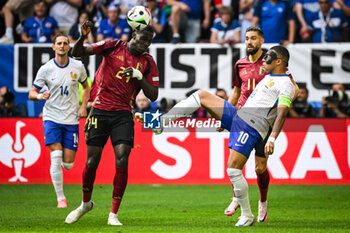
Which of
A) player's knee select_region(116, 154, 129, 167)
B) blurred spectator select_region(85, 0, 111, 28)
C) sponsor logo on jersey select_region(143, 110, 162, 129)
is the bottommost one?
player's knee select_region(116, 154, 129, 167)

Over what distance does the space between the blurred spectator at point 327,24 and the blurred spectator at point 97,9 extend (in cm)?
531

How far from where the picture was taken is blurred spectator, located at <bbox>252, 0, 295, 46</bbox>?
53.3ft

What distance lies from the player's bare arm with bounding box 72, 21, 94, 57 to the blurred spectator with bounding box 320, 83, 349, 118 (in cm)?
768

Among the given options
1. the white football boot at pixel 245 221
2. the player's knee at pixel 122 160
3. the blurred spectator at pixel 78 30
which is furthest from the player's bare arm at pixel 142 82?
the blurred spectator at pixel 78 30

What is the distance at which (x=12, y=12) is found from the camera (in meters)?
17.5

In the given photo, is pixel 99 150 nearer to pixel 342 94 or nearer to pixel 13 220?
pixel 13 220

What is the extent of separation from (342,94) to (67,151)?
6.78 metres

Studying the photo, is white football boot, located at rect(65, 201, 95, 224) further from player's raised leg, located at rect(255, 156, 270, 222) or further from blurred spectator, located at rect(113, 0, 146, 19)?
blurred spectator, located at rect(113, 0, 146, 19)

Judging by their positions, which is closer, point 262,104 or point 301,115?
point 262,104

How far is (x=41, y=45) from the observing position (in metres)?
15.6

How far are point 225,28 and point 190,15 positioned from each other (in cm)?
136

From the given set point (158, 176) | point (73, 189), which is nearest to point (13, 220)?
point (73, 189)

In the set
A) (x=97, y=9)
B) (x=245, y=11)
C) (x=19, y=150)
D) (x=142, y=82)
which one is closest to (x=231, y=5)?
(x=245, y=11)

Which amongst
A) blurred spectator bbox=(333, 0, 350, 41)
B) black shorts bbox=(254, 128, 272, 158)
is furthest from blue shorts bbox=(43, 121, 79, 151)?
blurred spectator bbox=(333, 0, 350, 41)
